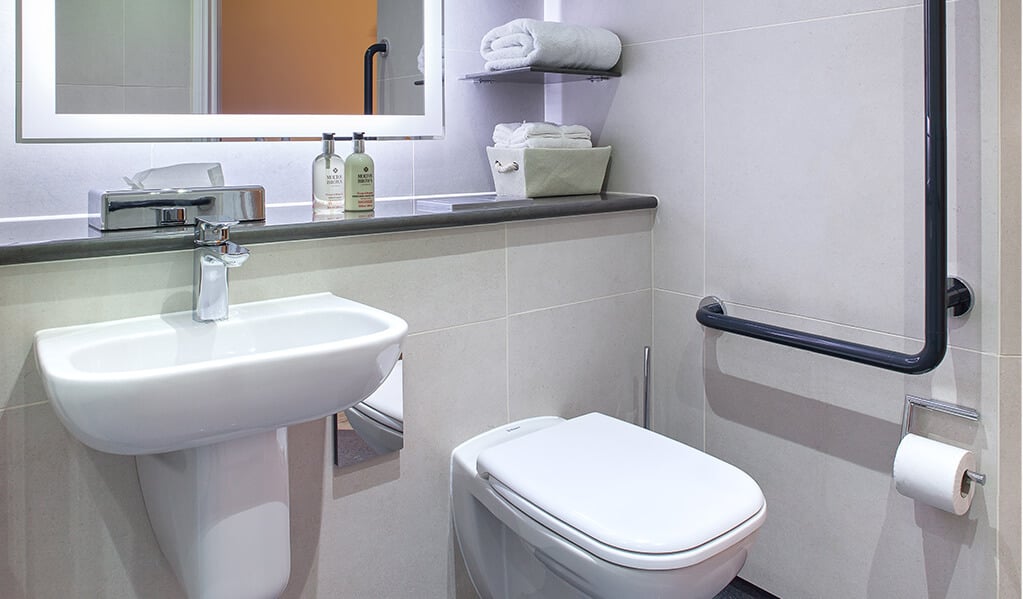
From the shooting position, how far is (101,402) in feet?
2.98

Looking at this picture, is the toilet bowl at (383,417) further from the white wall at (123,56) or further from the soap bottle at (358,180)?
the white wall at (123,56)

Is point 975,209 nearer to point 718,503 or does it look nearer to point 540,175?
point 718,503

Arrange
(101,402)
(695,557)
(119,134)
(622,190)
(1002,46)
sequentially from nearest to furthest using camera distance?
(101,402) < (695,557) < (1002,46) < (119,134) < (622,190)

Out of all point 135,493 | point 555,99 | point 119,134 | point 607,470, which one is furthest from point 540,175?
point 135,493

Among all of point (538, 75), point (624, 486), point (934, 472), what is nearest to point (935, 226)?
point (934, 472)

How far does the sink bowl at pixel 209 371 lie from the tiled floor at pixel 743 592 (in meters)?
1.06

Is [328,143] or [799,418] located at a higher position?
[328,143]

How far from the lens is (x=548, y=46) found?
1.74 metres

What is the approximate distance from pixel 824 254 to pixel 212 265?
113 centimetres

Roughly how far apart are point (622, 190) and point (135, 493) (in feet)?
4.14

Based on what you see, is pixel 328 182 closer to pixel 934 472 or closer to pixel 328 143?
pixel 328 143

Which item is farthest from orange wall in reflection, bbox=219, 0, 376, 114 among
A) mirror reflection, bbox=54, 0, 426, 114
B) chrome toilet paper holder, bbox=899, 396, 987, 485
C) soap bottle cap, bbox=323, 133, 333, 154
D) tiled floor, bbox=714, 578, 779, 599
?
tiled floor, bbox=714, 578, 779, 599

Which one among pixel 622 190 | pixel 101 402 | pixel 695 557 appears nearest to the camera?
pixel 101 402

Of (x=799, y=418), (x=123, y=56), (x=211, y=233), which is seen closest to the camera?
(x=211, y=233)
